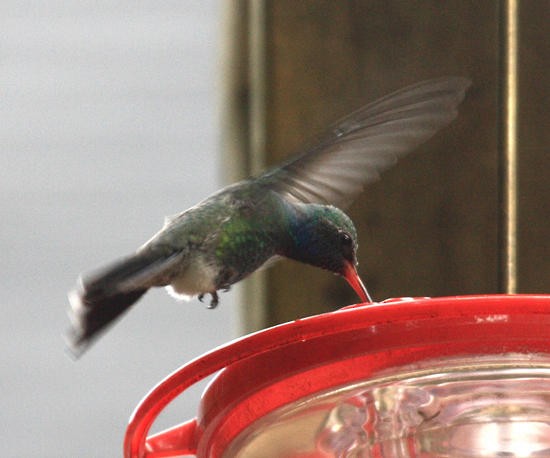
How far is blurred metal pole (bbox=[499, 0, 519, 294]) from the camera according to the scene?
1.22 metres

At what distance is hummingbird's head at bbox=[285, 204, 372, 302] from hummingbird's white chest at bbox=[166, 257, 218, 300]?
175 mm

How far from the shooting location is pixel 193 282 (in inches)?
70.7

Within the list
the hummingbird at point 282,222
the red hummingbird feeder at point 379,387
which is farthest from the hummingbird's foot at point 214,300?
the red hummingbird feeder at point 379,387

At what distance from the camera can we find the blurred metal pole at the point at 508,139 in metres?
1.22

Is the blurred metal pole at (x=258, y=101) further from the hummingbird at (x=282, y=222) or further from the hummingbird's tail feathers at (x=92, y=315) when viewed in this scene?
the hummingbird's tail feathers at (x=92, y=315)

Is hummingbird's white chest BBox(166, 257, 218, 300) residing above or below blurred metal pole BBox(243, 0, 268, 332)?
below

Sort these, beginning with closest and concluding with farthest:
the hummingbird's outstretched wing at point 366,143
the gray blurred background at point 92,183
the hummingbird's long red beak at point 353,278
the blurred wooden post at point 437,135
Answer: the hummingbird's outstretched wing at point 366,143
the hummingbird's long red beak at point 353,278
the blurred wooden post at point 437,135
the gray blurred background at point 92,183

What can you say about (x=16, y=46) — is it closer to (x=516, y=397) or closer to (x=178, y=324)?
(x=178, y=324)

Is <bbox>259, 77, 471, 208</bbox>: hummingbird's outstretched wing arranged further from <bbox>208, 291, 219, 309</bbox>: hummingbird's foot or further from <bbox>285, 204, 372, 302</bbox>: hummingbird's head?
<bbox>208, 291, 219, 309</bbox>: hummingbird's foot

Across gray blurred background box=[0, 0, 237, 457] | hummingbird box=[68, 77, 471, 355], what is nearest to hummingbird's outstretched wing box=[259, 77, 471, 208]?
hummingbird box=[68, 77, 471, 355]

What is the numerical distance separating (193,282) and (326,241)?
0.77 feet

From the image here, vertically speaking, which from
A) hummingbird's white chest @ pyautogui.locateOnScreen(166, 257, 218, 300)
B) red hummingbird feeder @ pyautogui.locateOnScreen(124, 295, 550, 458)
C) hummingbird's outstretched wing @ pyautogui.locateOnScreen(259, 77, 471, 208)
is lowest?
red hummingbird feeder @ pyautogui.locateOnScreen(124, 295, 550, 458)

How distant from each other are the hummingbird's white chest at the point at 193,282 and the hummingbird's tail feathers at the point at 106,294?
1.8 inches

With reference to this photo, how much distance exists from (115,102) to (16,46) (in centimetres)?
30
